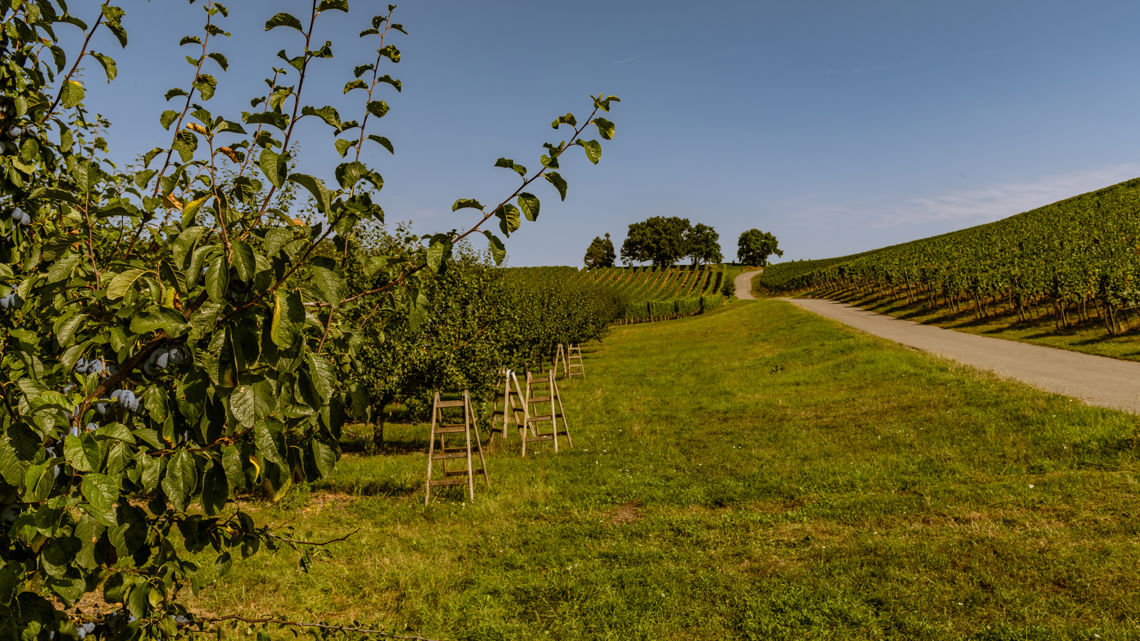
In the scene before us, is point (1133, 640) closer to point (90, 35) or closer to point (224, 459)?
point (224, 459)

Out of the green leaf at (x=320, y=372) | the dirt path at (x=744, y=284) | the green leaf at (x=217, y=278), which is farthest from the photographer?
the dirt path at (x=744, y=284)

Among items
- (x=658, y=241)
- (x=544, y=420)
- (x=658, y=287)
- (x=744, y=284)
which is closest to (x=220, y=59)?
(x=544, y=420)

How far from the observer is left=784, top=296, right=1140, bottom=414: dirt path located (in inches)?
561

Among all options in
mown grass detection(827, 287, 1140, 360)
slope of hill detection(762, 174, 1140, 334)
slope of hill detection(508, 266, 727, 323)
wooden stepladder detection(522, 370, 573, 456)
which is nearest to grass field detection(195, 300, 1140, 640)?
wooden stepladder detection(522, 370, 573, 456)

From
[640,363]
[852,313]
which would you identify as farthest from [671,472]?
[852,313]

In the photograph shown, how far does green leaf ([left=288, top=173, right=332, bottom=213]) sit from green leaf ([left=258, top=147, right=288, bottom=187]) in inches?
3.7

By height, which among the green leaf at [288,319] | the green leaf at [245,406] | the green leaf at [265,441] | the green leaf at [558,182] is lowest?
the green leaf at [265,441]

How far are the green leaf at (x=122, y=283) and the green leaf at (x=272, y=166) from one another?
1.49 ft

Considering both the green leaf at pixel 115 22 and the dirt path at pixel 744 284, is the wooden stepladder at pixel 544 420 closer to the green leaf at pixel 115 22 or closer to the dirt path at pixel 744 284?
the green leaf at pixel 115 22

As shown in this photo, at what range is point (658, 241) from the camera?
139125mm

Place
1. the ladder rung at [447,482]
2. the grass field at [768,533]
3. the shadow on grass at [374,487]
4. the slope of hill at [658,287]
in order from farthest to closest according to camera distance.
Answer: the slope of hill at [658,287] < the shadow on grass at [374,487] < the ladder rung at [447,482] < the grass field at [768,533]

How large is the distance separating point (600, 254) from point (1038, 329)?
128269 millimetres

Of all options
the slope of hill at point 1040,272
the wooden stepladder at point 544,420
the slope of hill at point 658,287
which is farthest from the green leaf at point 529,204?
the slope of hill at point 658,287

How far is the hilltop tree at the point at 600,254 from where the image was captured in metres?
154
